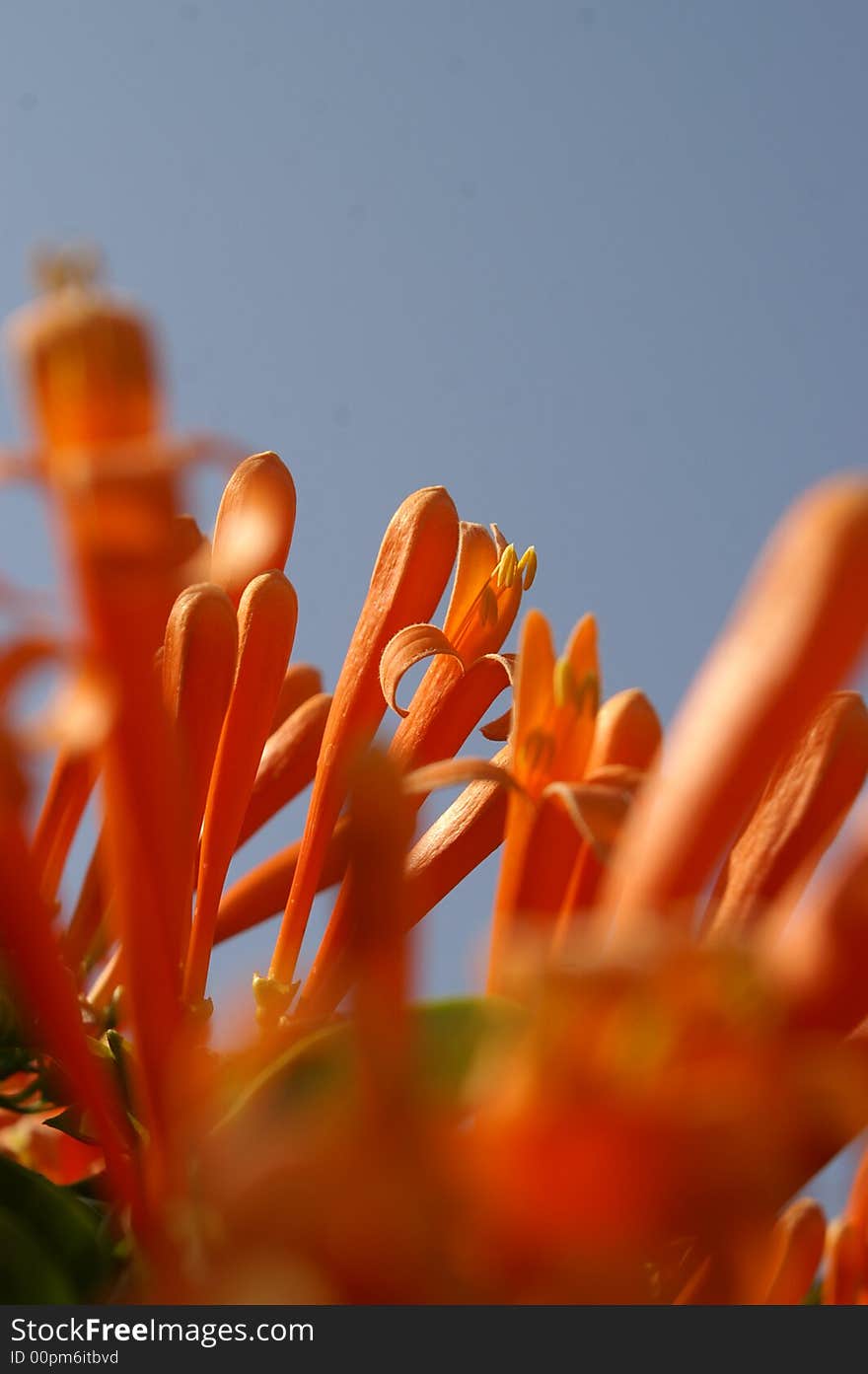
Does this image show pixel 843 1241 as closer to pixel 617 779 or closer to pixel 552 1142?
pixel 617 779

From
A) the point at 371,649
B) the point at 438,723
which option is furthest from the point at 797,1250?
the point at 371,649

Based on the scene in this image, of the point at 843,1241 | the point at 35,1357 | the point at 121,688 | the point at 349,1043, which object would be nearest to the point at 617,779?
the point at 349,1043

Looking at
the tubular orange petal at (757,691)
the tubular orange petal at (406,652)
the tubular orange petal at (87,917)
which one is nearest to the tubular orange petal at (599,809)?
the tubular orange petal at (757,691)

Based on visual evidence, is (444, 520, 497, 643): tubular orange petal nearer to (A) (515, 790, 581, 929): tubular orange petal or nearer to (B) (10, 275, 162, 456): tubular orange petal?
(A) (515, 790, 581, 929): tubular orange petal

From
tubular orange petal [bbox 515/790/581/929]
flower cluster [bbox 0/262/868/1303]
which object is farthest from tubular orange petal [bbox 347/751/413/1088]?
tubular orange petal [bbox 515/790/581/929]

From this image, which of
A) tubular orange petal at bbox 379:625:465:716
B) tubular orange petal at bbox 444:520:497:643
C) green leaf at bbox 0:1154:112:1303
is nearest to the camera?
green leaf at bbox 0:1154:112:1303

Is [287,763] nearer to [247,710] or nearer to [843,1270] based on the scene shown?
[247,710]
